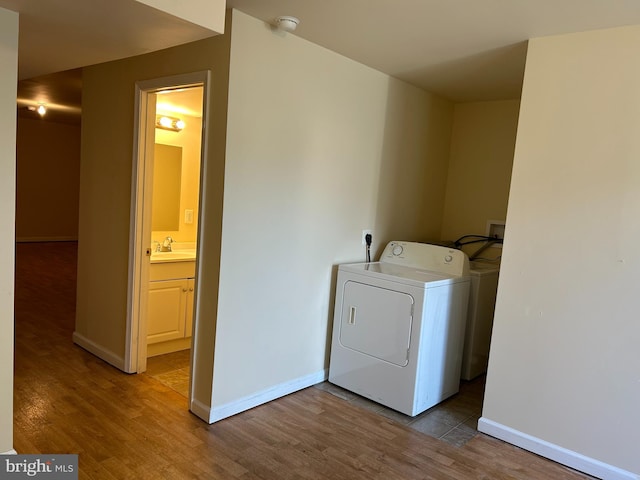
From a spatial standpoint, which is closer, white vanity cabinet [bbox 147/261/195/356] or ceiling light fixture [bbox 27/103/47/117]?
white vanity cabinet [bbox 147/261/195/356]

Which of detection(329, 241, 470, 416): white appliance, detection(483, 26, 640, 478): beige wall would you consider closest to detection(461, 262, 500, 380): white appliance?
detection(329, 241, 470, 416): white appliance

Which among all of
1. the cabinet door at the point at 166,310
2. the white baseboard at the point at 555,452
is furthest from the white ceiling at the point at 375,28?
the white baseboard at the point at 555,452

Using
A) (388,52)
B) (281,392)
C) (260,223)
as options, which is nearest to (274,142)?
(260,223)

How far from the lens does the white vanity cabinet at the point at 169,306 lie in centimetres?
358

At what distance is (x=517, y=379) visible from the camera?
2693 mm

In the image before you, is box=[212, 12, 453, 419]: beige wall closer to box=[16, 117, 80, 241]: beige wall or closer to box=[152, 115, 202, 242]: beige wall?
box=[152, 115, 202, 242]: beige wall

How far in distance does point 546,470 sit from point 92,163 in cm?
365

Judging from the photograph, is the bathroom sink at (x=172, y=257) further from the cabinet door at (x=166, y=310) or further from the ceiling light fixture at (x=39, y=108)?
the ceiling light fixture at (x=39, y=108)

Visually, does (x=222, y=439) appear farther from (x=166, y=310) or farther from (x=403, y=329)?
(x=166, y=310)

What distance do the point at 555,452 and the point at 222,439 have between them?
1.85 metres

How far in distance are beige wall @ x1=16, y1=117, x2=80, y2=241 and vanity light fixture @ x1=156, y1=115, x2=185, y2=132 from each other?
6.27 meters

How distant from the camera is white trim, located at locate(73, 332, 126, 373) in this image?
334 cm

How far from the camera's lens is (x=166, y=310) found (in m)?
3.69

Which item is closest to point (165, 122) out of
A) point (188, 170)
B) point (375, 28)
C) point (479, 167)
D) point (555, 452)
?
point (188, 170)
